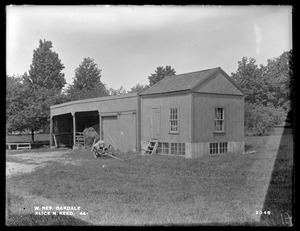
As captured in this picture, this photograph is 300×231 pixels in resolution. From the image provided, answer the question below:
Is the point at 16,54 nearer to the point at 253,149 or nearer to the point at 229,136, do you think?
the point at 253,149

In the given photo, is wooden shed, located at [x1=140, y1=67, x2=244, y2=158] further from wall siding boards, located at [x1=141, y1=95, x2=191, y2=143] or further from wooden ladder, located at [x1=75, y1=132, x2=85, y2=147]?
wooden ladder, located at [x1=75, y1=132, x2=85, y2=147]

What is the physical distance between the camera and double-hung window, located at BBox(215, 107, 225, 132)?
1216cm

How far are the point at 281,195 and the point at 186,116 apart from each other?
240 inches

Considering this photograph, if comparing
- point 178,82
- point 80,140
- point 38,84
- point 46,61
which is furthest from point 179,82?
point 80,140

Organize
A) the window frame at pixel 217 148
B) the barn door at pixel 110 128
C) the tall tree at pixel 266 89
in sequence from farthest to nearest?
the barn door at pixel 110 128 → the window frame at pixel 217 148 → the tall tree at pixel 266 89

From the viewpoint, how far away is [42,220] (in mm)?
5570

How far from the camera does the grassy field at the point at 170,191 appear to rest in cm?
569

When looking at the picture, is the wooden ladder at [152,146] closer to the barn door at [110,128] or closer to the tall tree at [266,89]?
the barn door at [110,128]

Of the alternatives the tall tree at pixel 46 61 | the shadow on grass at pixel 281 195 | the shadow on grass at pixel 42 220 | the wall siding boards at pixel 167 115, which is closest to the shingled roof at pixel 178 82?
the wall siding boards at pixel 167 115

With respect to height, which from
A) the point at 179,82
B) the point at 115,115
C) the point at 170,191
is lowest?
the point at 170,191

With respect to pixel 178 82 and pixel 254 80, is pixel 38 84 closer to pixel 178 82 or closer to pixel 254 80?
pixel 178 82

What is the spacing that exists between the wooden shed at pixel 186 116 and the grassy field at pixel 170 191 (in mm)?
1437

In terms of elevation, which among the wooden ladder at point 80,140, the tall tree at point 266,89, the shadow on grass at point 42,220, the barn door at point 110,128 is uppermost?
the tall tree at point 266,89

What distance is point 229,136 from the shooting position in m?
11.9
